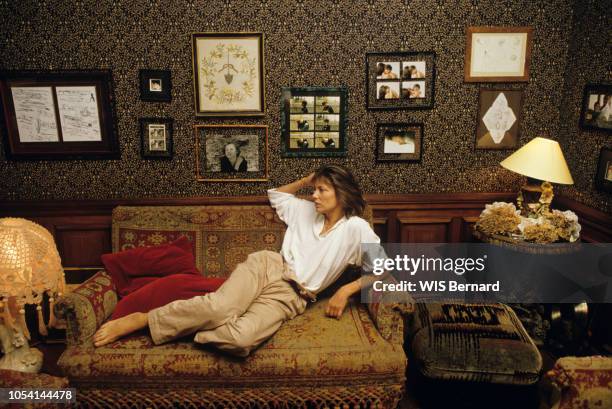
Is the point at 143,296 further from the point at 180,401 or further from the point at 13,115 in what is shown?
the point at 13,115

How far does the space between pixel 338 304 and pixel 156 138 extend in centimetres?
171

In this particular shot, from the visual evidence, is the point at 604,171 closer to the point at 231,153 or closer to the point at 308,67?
the point at 308,67

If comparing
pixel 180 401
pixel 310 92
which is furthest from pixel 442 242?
pixel 180 401

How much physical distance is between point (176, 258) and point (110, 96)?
125cm

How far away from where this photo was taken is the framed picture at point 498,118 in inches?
125

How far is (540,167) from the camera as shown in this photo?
2818 millimetres

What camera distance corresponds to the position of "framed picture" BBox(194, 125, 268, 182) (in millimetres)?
3127

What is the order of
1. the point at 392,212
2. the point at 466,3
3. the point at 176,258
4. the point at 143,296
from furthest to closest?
the point at 392,212 < the point at 466,3 < the point at 176,258 < the point at 143,296

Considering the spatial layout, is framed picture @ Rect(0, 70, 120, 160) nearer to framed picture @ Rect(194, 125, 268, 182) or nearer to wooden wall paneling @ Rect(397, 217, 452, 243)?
framed picture @ Rect(194, 125, 268, 182)

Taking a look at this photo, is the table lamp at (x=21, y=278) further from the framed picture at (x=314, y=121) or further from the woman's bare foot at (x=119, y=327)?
the framed picture at (x=314, y=121)

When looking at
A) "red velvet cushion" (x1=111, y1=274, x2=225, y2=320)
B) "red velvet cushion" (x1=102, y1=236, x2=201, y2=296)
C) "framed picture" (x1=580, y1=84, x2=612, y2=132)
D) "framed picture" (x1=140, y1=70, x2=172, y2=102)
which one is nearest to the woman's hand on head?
"red velvet cushion" (x1=111, y1=274, x2=225, y2=320)

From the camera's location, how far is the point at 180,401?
214 cm

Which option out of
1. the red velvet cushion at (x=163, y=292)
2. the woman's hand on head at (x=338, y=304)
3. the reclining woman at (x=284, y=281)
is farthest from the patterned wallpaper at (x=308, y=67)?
the woman's hand on head at (x=338, y=304)

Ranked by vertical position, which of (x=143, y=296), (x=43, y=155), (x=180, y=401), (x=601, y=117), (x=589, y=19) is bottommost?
(x=180, y=401)
